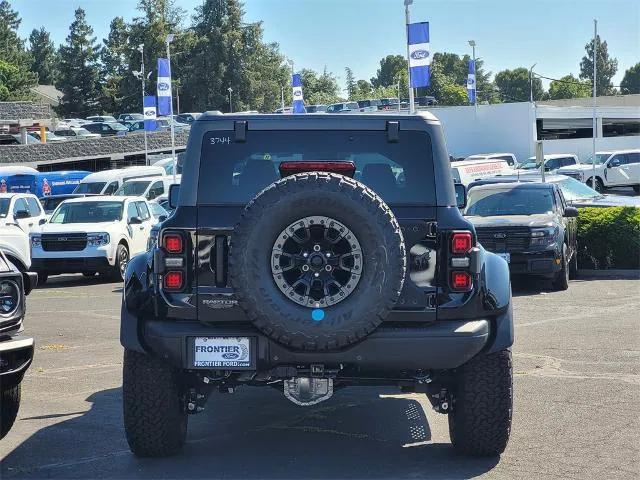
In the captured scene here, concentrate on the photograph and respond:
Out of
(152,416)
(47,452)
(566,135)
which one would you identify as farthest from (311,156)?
(566,135)

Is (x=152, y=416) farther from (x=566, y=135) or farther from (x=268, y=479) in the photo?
(x=566, y=135)

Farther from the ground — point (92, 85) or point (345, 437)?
point (92, 85)

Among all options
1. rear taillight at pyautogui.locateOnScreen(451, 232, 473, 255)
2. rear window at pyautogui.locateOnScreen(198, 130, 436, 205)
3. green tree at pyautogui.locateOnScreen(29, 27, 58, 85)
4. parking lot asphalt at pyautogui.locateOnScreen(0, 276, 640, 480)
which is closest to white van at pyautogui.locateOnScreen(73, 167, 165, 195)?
parking lot asphalt at pyautogui.locateOnScreen(0, 276, 640, 480)

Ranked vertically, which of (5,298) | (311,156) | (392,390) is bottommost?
(392,390)

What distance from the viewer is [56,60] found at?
15538cm

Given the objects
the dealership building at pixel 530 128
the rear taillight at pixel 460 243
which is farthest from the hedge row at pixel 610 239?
the dealership building at pixel 530 128

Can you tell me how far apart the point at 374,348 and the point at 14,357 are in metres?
2.04

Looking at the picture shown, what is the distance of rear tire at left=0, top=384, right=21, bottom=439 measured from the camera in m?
6.50

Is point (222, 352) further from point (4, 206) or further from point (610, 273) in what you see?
point (4, 206)

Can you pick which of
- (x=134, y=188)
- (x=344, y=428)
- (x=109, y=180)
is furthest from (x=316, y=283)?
(x=109, y=180)

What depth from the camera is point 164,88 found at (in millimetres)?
41031

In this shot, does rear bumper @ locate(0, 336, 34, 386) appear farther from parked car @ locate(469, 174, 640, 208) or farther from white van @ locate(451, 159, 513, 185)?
white van @ locate(451, 159, 513, 185)

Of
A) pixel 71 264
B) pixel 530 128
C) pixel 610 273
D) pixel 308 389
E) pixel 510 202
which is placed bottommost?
pixel 610 273

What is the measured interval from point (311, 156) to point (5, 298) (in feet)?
6.61
